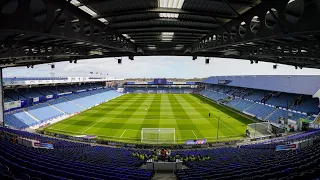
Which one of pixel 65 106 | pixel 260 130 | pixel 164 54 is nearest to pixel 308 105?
pixel 260 130

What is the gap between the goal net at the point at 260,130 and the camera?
26066 mm

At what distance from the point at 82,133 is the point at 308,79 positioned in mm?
33974

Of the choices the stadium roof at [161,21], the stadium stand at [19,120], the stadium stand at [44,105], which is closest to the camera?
the stadium roof at [161,21]

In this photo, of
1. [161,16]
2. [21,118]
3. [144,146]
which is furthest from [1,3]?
[21,118]

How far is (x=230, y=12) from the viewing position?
840 cm

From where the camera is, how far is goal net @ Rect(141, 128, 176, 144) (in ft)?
80.7

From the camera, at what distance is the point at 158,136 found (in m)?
26.3

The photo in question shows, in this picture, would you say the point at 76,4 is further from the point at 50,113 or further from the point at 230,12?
the point at 50,113

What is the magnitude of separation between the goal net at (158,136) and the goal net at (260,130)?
398 inches

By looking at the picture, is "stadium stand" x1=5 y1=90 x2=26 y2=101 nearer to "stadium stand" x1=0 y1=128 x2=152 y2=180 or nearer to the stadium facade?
the stadium facade

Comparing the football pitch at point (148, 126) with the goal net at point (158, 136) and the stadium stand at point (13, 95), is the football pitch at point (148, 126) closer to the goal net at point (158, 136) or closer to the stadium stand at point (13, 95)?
the goal net at point (158, 136)

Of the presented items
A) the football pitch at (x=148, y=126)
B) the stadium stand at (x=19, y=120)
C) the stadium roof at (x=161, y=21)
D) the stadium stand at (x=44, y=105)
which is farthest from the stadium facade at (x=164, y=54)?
the football pitch at (x=148, y=126)

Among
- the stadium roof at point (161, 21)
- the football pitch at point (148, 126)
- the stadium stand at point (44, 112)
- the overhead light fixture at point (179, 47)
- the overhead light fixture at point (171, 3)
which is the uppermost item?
the overhead light fixture at point (179, 47)

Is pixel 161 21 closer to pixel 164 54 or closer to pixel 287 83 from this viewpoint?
pixel 164 54
